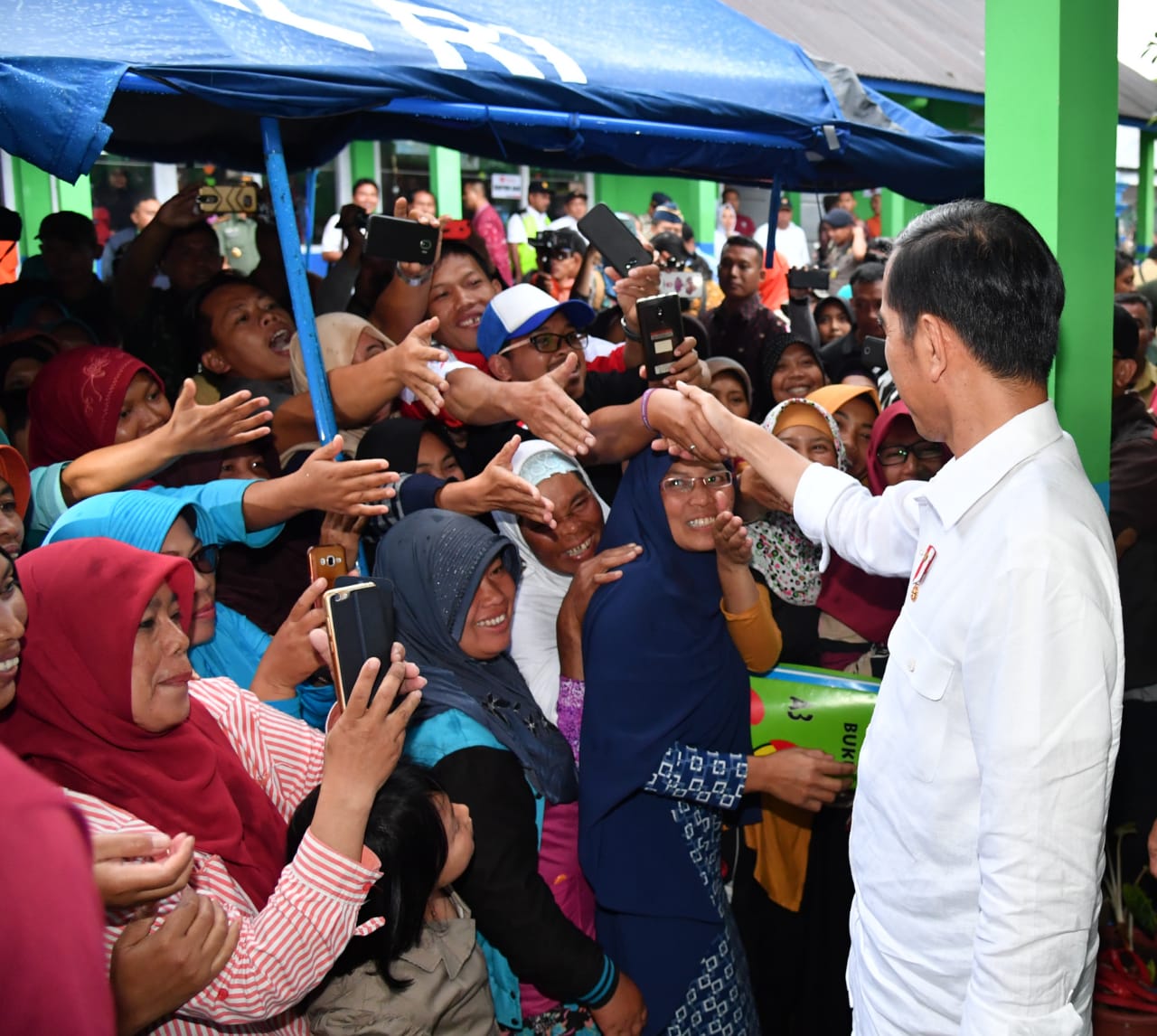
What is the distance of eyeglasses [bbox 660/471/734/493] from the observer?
8.81ft

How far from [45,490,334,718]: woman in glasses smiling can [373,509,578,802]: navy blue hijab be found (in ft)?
0.72

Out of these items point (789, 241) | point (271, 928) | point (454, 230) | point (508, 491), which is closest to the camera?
point (271, 928)

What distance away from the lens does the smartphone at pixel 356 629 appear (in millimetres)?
1742

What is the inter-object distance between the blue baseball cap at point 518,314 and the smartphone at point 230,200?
782mm

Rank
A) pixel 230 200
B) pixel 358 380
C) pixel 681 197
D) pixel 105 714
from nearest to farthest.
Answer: pixel 105 714 → pixel 358 380 → pixel 230 200 → pixel 681 197

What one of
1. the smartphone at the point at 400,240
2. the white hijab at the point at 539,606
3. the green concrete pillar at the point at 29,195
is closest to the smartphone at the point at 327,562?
the white hijab at the point at 539,606

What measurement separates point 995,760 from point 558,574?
1.75m

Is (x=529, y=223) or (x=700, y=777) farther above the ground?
(x=529, y=223)

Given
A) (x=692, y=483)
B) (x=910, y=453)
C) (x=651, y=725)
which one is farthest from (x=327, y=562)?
(x=910, y=453)

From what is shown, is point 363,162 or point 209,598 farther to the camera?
point 363,162

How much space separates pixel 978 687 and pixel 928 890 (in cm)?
31

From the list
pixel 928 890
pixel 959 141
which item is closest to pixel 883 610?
pixel 928 890

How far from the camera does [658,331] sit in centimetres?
272

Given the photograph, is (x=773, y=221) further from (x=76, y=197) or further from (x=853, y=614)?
(x=76, y=197)
